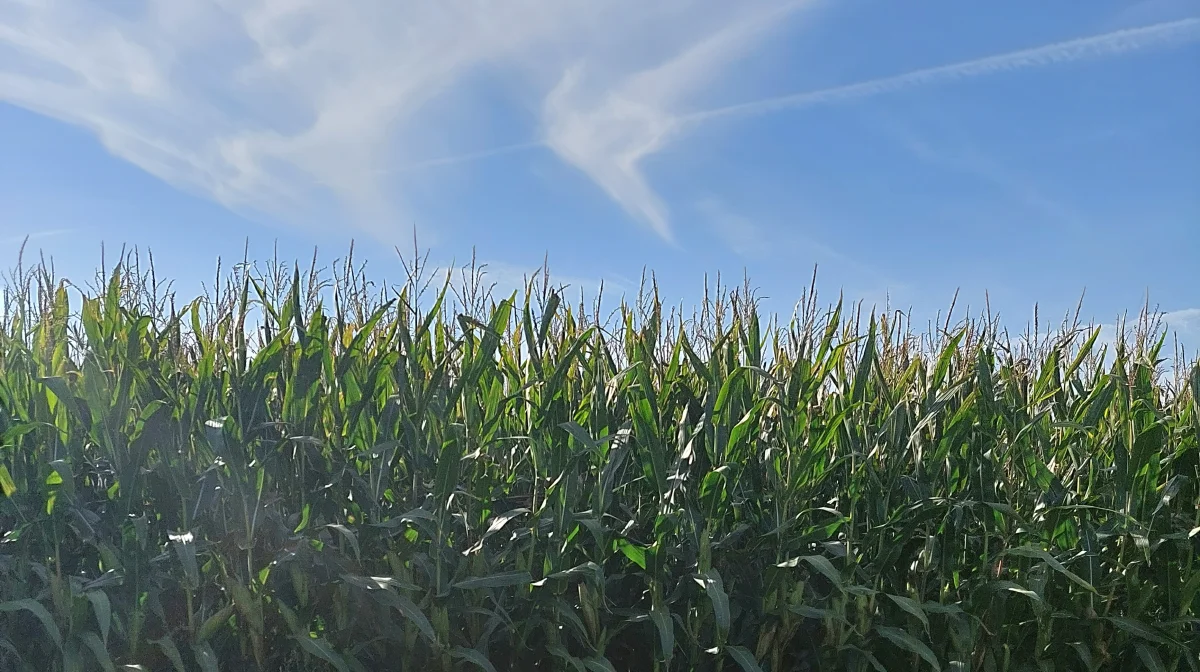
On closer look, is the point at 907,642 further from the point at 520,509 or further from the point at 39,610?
the point at 39,610

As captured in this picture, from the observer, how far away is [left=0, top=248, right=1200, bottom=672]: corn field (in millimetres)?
2221

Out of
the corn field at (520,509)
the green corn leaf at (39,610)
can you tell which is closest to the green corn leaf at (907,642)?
the corn field at (520,509)

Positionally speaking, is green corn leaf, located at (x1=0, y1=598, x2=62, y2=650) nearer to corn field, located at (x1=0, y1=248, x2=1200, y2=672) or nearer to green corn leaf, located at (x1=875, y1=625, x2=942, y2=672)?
corn field, located at (x1=0, y1=248, x2=1200, y2=672)

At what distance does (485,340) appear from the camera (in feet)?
7.73

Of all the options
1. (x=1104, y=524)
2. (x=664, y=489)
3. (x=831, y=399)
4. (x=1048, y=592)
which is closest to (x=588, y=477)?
(x=664, y=489)

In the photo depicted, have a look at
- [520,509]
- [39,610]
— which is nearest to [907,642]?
[520,509]

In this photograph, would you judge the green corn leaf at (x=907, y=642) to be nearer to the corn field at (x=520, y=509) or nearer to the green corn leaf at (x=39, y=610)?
the corn field at (x=520, y=509)

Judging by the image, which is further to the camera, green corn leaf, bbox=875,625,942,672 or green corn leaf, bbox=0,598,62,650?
green corn leaf, bbox=875,625,942,672

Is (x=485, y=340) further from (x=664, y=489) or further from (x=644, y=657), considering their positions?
(x=644, y=657)

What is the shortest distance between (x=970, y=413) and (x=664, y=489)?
883 millimetres

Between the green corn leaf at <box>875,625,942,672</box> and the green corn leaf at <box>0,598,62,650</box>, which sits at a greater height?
the green corn leaf at <box>875,625,942,672</box>

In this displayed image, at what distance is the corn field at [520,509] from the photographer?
7.29 feet

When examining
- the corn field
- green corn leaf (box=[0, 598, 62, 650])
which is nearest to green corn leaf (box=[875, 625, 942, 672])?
the corn field

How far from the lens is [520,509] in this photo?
2.25 m
